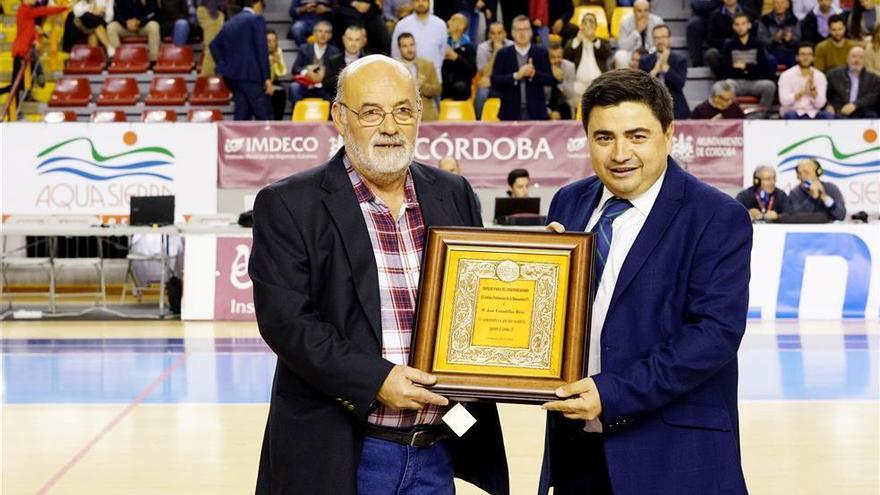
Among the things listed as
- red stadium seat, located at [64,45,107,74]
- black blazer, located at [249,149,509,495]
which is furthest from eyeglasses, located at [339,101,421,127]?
red stadium seat, located at [64,45,107,74]

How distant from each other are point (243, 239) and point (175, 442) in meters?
5.73

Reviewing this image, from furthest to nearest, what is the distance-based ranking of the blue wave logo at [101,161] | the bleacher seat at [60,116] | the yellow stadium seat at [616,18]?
1. the yellow stadium seat at [616,18]
2. the bleacher seat at [60,116]
3. the blue wave logo at [101,161]

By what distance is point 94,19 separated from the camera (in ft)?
58.8

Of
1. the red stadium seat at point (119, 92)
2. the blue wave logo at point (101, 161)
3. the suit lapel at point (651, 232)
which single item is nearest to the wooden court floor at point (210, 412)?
the blue wave logo at point (101, 161)

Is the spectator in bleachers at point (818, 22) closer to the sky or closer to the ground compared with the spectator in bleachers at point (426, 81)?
closer to the sky

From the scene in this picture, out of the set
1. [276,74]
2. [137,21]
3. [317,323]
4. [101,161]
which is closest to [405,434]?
[317,323]

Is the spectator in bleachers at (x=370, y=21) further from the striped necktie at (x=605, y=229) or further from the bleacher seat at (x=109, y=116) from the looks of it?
the striped necktie at (x=605, y=229)

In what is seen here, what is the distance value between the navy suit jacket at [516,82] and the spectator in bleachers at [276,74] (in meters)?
3.01

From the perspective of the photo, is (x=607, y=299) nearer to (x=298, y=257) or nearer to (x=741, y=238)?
(x=741, y=238)

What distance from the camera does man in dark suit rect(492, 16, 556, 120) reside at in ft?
50.7

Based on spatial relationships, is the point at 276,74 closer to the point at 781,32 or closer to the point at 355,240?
the point at 781,32

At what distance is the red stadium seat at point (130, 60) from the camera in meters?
18.1

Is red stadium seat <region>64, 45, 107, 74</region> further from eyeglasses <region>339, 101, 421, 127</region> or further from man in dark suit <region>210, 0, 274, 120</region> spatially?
eyeglasses <region>339, 101, 421, 127</region>

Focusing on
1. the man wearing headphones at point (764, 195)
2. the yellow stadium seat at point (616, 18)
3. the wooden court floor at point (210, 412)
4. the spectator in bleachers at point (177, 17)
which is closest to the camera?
the wooden court floor at point (210, 412)
